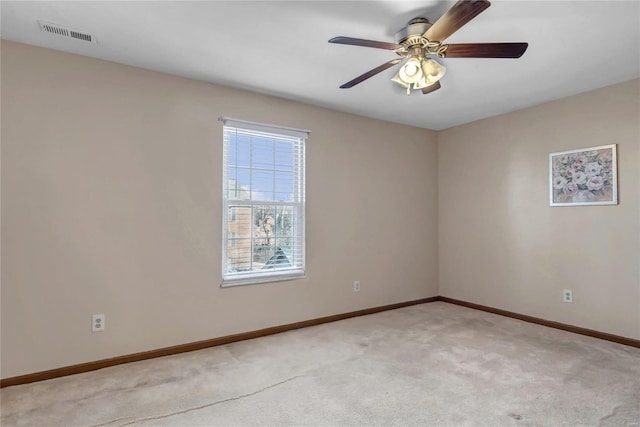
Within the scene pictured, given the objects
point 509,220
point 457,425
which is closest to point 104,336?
point 457,425

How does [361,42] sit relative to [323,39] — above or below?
below

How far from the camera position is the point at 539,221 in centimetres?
396

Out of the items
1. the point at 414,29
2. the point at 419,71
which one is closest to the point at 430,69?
the point at 419,71

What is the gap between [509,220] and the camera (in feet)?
13.9

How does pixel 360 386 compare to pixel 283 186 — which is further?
pixel 283 186

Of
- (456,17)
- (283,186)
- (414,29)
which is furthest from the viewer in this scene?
(283,186)

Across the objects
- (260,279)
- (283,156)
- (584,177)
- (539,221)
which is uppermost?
(283,156)

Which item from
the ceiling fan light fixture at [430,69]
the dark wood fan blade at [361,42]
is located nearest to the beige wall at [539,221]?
the ceiling fan light fixture at [430,69]

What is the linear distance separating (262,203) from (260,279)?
2.57 ft

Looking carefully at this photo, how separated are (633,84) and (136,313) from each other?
492 centimetres

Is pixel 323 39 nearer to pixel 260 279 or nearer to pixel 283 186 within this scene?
pixel 283 186

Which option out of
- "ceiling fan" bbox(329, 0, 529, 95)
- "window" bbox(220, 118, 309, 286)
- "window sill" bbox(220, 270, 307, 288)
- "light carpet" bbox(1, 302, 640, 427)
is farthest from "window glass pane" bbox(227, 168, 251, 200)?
"ceiling fan" bbox(329, 0, 529, 95)

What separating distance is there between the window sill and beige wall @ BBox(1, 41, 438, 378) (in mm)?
62

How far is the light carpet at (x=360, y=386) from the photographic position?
2.07 meters
